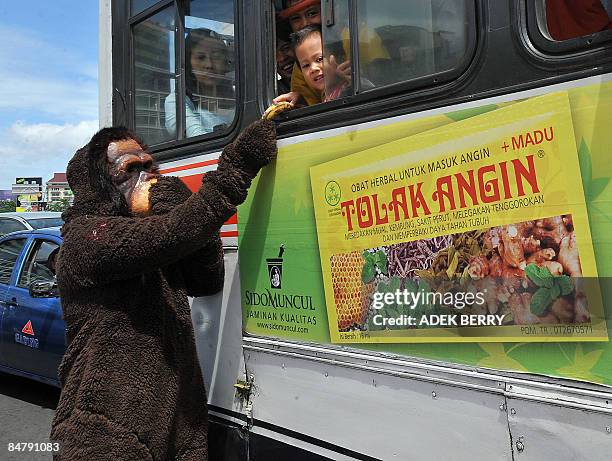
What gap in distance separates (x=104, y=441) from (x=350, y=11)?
1868mm

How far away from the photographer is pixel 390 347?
2051 millimetres

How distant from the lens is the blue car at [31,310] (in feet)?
18.1

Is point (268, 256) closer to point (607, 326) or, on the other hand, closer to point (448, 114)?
point (448, 114)

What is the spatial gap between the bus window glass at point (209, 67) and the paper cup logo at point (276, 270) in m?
0.72

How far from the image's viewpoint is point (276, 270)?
2465mm

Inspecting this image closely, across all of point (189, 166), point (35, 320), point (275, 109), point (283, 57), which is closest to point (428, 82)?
point (275, 109)

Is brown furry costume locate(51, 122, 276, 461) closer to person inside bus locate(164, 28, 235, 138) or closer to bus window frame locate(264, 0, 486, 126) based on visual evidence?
bus window frame locate(264, 0, 486, 126)

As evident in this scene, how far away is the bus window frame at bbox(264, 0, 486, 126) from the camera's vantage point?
6.05ft

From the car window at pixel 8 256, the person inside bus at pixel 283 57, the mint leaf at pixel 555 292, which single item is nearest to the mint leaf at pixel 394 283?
the mint leaf at pixel 555 292

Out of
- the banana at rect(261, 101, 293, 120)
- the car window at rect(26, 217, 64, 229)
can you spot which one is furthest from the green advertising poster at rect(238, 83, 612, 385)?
the car window at rect(26, 217, 64, 229)

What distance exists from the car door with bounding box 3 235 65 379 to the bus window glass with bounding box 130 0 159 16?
2.80 m

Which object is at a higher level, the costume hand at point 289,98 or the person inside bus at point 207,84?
the person inside bus at point 207,84

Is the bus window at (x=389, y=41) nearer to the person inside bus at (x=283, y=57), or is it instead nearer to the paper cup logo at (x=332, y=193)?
the person inside bus at (x=283, y=57)

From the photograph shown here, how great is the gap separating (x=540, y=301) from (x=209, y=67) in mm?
1950
